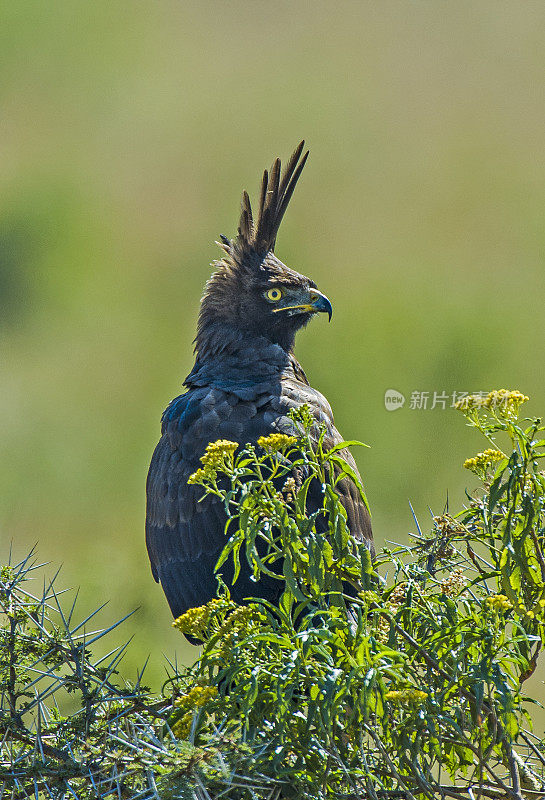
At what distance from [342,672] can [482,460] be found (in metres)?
0.55

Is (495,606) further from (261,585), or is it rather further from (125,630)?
(125,630)

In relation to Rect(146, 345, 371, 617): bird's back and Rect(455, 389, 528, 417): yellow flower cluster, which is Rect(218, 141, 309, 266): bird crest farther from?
Rect(455, 389, 528, 417): yellow flower cluster

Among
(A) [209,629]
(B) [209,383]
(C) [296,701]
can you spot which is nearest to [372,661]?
(C) [296,701]

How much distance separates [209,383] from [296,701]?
3251 millimetres

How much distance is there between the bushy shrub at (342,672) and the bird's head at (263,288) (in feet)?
11.3

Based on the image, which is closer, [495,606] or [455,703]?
[495,606]

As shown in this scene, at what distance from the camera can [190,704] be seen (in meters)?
1.93

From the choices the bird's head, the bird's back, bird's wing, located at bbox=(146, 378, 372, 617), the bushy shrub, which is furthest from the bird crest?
the bushy shrub

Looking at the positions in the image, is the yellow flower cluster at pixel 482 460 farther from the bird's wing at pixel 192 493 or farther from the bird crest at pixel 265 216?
the bird crest at pixel 265 216

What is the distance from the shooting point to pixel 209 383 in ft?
16.8

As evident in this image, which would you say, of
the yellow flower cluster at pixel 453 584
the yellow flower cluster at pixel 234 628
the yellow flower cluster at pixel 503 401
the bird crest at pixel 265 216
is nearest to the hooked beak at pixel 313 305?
the bird crest at pixel 265 216

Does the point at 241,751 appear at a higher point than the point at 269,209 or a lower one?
lower

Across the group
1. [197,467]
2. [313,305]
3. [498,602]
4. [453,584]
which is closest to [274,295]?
[313,305]

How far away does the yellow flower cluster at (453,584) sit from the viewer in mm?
2129
